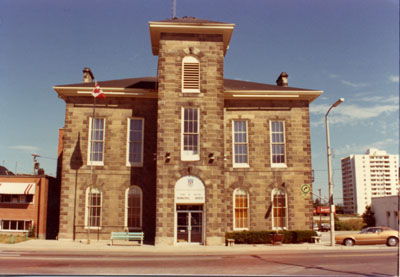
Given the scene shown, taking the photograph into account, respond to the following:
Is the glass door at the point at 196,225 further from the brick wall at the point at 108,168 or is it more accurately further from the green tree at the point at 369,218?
the green tree at the point at 369,218

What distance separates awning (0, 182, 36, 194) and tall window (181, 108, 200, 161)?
1314 cm

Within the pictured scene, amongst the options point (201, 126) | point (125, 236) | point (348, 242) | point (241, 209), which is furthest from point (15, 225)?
point (348, 242)

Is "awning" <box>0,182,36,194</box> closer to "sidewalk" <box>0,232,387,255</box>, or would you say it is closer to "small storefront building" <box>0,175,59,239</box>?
"small storefront building" <box>0,175,59,239</box>

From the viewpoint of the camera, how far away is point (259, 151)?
30047 millimetres

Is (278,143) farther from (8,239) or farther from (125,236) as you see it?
(8,239)

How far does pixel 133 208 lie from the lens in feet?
95.7

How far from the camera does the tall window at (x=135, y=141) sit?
29.8 metres

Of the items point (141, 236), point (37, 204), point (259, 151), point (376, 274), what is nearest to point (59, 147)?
point (37, 204)

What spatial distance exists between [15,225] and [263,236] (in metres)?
19.8

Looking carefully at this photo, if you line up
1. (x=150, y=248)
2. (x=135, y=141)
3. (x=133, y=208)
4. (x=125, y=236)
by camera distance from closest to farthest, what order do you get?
(x=150, y=248) < (x=125, y=236) < (x=133, y=208) < (x=135, y=141)

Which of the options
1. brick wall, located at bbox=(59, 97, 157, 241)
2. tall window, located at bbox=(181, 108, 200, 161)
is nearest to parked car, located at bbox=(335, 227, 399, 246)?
tall window, located at bbox=(181, 108, 200, 161)

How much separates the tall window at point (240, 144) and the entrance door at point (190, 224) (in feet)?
18.3

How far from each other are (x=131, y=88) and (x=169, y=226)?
11.3 m

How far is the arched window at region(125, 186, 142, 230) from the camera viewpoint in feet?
94.8
